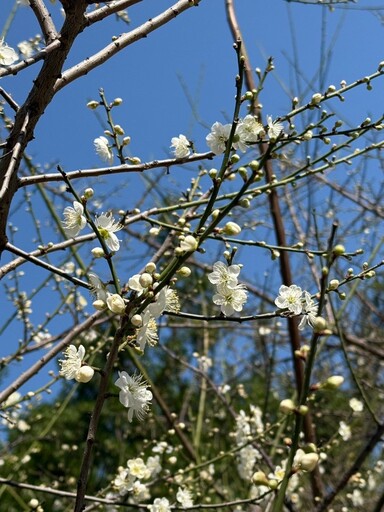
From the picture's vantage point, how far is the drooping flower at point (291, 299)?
54.2 inches

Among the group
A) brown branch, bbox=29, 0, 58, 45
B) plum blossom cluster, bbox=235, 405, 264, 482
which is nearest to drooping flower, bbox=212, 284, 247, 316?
brown branch, bbox=29, 0, 58, 45

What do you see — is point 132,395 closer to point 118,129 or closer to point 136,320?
point 136,320

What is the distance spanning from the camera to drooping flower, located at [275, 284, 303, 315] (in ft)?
4.52

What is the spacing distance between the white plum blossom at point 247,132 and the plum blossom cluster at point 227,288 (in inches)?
11.2

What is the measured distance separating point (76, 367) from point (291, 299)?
1.69 feet

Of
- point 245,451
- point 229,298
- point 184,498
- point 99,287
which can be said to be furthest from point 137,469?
point 99,287

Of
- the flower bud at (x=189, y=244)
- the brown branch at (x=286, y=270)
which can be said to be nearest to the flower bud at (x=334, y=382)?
the flower bud at (x=189, y=244)

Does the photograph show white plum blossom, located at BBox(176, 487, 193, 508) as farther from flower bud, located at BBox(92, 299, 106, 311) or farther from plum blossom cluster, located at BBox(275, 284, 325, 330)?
flower bud, located at BBox(92, 299, 106, 311)

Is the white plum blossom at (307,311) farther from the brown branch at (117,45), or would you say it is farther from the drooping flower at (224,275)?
the brown branch at (117,45)

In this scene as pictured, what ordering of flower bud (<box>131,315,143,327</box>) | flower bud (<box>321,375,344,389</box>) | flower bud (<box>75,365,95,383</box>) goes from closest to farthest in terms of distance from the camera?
flower bud (<box>321,375,344,389</box>) < flower bud (<box>131,315,143,327</box>) < flower bud (<box>75,365,95,383</box>)

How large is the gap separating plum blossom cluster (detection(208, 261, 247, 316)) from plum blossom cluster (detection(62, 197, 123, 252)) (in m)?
0.24

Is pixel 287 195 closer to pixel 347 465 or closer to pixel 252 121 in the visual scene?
pixel 347 465

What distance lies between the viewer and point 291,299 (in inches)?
55.8

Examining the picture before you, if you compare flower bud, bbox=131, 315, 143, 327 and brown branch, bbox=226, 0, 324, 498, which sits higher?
brown branch, bbox=226, 0, 324, 498
